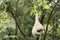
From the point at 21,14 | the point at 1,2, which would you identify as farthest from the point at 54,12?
the point at 1,2

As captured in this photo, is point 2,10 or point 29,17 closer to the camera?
point 2,10

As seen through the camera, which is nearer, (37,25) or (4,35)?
(37,25)

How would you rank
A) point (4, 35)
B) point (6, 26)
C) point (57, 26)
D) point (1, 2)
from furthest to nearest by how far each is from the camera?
point (57, 26)
point (4, 35)
point (6, 26)
point (1, 2)

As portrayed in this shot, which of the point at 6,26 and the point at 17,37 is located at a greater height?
the point at 6,26

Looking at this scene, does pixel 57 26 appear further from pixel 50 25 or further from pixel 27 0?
pixel 27 0

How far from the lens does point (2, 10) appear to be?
378 centimetres

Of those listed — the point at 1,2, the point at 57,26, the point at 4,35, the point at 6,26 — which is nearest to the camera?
the point at 1,2

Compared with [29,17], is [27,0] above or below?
above

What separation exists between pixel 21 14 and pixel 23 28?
0.28 m

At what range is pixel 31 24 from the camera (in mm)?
4234

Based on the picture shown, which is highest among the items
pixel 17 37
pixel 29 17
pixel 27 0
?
pixel 27 0

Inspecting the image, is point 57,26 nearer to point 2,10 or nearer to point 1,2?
point 2,10

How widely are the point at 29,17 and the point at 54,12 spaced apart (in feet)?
1.47

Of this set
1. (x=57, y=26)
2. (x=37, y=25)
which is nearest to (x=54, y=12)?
(x=57, y=26)
